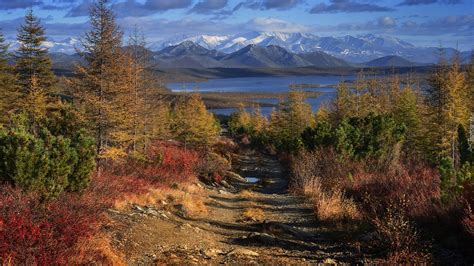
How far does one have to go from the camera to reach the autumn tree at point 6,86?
3728 cm

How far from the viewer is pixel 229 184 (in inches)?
1167

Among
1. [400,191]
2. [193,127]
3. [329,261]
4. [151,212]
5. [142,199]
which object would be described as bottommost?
[142,199]

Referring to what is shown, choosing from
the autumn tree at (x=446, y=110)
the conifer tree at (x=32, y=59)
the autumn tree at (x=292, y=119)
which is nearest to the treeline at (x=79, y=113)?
the conifer tree at (x=32, y=59)

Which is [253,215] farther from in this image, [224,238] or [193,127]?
[193,127]

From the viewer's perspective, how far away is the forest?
809cm

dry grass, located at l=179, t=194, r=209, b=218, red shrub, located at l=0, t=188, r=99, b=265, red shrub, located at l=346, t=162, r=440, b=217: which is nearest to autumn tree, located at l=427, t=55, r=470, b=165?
red shrub, located at l=346, t=162, r=440, b=217

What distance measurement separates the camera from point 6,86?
127 ft

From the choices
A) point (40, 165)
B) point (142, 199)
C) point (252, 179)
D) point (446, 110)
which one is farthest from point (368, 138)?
point (40, 165)

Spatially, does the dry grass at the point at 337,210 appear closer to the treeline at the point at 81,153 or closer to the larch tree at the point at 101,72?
the treeline at the point at 81,153

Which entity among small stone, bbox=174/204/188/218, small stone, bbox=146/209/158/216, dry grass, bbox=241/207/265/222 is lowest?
dry grass, bbox=241/207/265/222

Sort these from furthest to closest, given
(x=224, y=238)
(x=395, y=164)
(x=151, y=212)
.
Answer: (x=395, y=164) → (x=151, y=212) → (x=224, y=238)

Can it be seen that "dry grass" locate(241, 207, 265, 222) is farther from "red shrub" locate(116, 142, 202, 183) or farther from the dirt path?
"red shrub" locate(116, 142, 202, 183)

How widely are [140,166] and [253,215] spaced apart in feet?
24.2

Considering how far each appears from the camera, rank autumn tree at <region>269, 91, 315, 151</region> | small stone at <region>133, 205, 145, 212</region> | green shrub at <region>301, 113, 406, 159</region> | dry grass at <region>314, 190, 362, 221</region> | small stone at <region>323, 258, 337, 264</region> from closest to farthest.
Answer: small stone at <region>323, 258, 337, 264</region> → small stone at <region>133, 205, 145, 212</region> → dry grass at <region>314, 190, 362, 221</region> → green shrub at <region>301, 113, 406, 159</region> → autumn tree at <region>269, 91, 315, 151</region>
